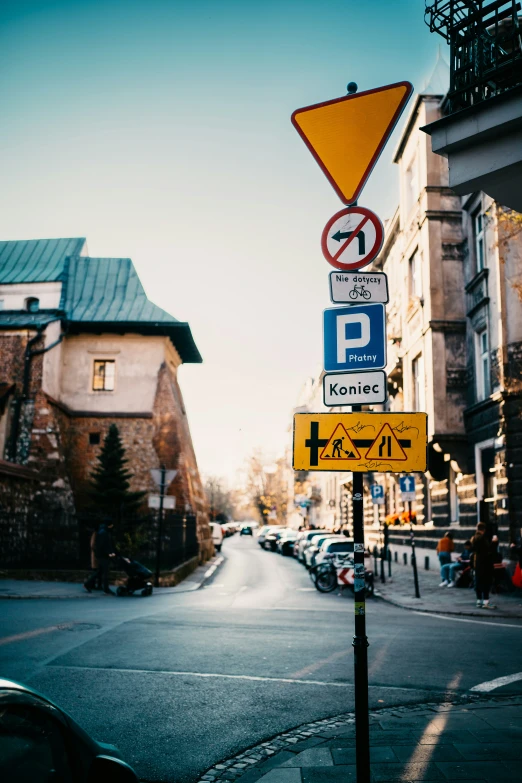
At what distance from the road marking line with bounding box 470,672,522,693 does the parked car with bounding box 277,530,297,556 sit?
112 feet

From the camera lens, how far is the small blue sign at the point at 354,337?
4.63 meters

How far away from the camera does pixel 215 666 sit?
27.3 feet

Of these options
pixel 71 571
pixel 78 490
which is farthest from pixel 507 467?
pixel 78 490

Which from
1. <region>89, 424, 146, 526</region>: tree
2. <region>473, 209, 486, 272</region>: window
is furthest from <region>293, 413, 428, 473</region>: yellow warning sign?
<region>89, 424, 146, 526</region>: tree

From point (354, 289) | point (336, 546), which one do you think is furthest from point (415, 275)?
point (354, 289)

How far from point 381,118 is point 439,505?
22041 millimetres

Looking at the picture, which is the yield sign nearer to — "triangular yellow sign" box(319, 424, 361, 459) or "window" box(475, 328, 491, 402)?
"triangular yellow sign" box(319, 424, 361, 459)

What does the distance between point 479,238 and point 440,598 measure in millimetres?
11344

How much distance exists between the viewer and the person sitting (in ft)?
66.1

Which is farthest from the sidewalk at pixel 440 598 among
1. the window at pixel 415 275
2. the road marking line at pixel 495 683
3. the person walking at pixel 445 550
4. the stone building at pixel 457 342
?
the window at pixel 415 275

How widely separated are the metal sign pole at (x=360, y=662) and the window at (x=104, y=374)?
29.5 m

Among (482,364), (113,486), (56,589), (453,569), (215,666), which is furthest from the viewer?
(113,486)

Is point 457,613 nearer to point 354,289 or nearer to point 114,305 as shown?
point 354,289

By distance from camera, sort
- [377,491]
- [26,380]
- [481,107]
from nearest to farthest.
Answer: [481,107] < [377,491] < [26,380]
